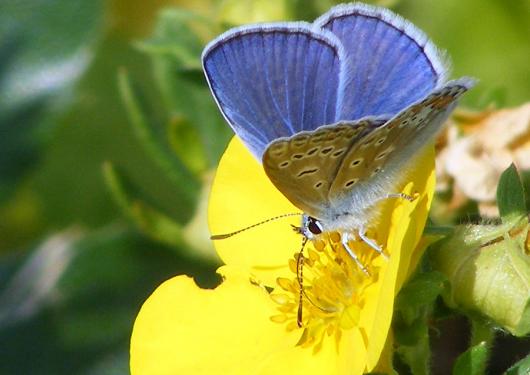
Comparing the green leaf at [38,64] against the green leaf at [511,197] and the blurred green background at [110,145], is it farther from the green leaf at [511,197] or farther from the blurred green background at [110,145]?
the green leaf at [511,197]

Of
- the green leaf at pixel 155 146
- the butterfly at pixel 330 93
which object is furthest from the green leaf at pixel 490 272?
Result: the green leaf at pixel 155 146

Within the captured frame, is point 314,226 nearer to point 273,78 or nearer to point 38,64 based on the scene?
point 273,78

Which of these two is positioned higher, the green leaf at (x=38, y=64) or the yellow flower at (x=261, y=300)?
the green leaf at (x=38, y=64)

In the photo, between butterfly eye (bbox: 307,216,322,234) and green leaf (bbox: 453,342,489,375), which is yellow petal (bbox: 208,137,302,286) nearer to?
butterfly eye (bbox: 307,216,322,234)

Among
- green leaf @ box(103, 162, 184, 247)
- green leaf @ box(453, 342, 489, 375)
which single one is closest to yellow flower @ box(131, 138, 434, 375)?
green leaf @ box(453, 342, 489, 375)

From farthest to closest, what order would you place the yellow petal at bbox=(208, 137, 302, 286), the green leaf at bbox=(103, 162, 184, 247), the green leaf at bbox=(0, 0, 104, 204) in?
the green leaf at bbox=(0, 0, 104, 204)
the green leaf at bbox=(103, 162, 184, 247)
the yellow petal at bbox=(208, 137, 302, 286)

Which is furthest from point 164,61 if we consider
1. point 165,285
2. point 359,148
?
point 359,148

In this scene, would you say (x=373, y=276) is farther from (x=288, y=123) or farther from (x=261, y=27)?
(x=261, y=27)
